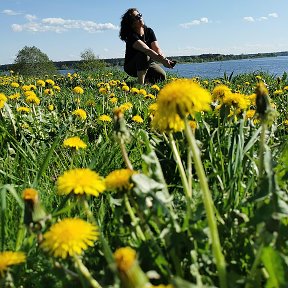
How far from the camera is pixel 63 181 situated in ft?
3.98

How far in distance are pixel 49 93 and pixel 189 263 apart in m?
3.99

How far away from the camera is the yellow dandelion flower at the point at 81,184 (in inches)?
46.0

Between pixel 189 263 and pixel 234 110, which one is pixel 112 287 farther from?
pixel 234 110

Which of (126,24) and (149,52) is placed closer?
(149,52)

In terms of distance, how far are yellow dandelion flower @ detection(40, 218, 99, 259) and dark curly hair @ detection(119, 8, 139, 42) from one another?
7.94 m


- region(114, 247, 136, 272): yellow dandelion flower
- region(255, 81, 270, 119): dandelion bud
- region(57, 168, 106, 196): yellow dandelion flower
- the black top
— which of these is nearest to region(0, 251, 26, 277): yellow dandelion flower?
region(57, 168, 106, 196): yellow dandelion flower

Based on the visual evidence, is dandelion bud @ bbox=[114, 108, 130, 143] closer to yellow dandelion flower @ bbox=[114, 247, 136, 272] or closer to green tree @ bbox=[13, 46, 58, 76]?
yellow dandelion flower @ bbox=[114, 247, 136, 272]

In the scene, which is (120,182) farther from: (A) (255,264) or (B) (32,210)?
(A) (255,264)

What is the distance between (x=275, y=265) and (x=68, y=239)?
451 mm

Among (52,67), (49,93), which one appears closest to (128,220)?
(49,93)

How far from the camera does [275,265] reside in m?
0.95

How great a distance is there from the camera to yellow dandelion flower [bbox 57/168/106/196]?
46.0 inches

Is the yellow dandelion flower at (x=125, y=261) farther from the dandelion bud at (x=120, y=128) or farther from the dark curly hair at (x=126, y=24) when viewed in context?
the dark curly hair at (x=126, y=24)

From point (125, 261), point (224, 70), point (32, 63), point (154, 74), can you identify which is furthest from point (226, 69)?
point (125, 261)
